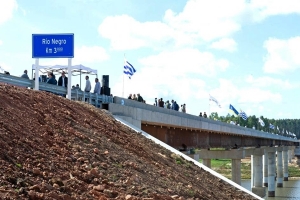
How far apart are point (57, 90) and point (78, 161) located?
1037 centimetres

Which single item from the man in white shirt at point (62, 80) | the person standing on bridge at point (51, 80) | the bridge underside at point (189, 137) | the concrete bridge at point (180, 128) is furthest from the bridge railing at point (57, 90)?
the bridge underside at point (189, 137)

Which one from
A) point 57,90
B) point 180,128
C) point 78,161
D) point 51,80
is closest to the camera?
point 78,161

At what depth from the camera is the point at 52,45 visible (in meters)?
19.9

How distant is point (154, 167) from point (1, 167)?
231 inches

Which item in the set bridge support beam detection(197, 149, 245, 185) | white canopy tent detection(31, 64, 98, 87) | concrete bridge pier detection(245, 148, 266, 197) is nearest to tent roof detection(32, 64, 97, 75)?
white canopy tent detection(31, 64, 98, 87)

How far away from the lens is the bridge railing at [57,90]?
18.2 meters

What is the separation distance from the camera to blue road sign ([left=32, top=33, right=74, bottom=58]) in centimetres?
1980

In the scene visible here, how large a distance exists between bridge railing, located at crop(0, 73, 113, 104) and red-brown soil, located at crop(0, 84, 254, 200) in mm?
2230

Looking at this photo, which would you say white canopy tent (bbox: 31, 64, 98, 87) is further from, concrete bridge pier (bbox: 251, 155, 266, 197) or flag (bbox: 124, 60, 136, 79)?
concrete bridge pier (bbox: 251, 155, 266, 197)

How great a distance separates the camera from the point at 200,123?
35531 millimetres

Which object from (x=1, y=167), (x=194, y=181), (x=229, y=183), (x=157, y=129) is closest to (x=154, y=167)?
(x=194, y=181)

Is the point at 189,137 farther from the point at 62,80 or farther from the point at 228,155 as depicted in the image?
the point at 228,155

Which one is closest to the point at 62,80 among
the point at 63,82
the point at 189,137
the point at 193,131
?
the point at 63,82

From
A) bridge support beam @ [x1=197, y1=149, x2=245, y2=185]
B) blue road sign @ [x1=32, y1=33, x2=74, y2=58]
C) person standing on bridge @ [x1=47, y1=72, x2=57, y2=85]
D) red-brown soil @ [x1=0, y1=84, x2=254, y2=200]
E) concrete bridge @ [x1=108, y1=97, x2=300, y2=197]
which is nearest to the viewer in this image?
red-brown soil @ [x1=0, y1=84, x2=254, y2=200]
